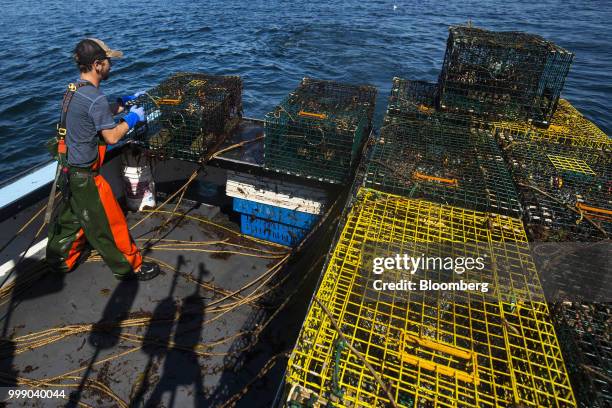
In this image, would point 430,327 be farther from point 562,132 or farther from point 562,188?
point 562,132

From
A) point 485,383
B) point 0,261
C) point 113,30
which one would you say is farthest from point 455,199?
point 113,30

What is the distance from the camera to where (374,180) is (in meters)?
3.42

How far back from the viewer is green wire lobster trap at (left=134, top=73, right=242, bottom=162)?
4.65 m

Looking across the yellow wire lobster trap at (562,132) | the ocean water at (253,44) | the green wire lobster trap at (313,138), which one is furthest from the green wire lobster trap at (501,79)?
the ocean water at (253,44)

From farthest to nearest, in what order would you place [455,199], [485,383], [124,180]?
1. [124,180]
2. [455,199]
3. [485,383]

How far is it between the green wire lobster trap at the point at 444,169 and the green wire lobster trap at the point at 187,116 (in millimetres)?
2328

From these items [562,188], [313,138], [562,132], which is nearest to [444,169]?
[562,188]

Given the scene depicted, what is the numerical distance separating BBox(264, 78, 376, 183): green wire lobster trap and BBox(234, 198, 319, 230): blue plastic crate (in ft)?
2.39

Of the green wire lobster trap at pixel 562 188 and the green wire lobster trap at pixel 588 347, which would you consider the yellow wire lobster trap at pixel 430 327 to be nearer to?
the green wire lobster trap at pixel 588 347

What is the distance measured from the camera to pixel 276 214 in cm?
519

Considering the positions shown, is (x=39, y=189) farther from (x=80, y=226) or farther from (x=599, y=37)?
(x=599, y=37)

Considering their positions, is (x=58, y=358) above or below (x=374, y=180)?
below

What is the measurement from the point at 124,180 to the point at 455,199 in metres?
4.76

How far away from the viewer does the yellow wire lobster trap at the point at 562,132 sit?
4.43 meters
